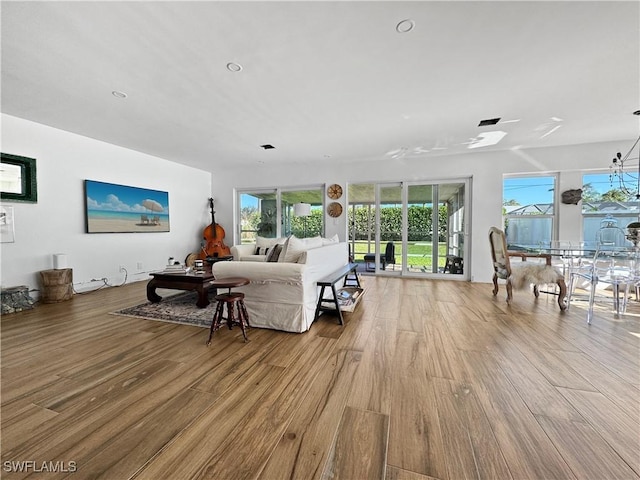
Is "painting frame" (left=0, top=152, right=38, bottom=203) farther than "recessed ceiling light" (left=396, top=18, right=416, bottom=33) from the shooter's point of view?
Yes

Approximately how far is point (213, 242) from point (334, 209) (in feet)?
10.1

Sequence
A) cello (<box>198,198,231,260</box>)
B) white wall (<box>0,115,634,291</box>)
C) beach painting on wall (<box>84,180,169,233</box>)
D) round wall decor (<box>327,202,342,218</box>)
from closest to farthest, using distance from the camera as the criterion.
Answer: white wall (<box>0,115,634,291</box>), beach painting on wall (<box>84,180,169,233</box>), round wall decor (<box>327,202,342,218</box>), cello (<box>198,198,231,260</box>)

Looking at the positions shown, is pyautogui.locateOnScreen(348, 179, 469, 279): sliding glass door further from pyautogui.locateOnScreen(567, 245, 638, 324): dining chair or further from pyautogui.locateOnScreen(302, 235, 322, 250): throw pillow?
pyautogui.locateOnScreen(302, 235, 322, 250): throw pillow

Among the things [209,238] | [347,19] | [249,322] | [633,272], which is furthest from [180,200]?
[633,272]

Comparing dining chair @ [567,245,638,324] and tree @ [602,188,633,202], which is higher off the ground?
tree @ [602,188,633,202]

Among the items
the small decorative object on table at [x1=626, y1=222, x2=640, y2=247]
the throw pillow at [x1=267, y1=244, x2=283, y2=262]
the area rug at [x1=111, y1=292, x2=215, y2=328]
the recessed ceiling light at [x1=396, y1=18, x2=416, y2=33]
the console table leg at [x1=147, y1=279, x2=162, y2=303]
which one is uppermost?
the recessed ceiling light at [x1=396, y1=18, x2=416, y2=33]

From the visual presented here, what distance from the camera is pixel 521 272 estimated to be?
11.6 feet

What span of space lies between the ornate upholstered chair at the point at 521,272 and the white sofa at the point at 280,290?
2.78 m

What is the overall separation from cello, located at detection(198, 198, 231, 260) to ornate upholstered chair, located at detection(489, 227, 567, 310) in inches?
216

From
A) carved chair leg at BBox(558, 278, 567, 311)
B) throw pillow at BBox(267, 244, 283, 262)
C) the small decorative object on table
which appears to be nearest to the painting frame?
throw pillow at BBox(267, 244, 283, 262)

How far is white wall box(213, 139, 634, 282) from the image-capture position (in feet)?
15.6

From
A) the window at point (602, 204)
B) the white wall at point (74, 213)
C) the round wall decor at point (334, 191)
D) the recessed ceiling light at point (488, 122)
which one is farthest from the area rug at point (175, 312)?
the window at point (602, 204)

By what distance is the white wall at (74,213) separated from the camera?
11.9 ft
